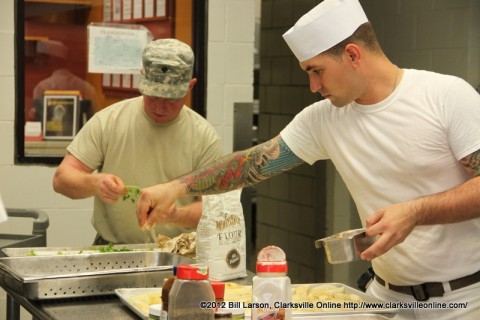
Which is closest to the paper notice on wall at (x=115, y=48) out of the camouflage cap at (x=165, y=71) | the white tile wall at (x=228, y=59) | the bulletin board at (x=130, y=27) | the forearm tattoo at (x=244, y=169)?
the bulletin board at (x=130, y=27)

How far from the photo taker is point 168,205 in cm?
307

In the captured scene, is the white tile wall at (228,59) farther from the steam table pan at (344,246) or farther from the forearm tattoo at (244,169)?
the steam table pan at (344,246)

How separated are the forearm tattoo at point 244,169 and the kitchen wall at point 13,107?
5.71ft

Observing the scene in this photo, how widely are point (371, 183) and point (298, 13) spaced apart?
388cm

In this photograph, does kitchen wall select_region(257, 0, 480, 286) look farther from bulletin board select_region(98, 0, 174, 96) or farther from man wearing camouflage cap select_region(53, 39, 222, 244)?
man wearing camouflage cap select_region(53, 39, 222, 244)

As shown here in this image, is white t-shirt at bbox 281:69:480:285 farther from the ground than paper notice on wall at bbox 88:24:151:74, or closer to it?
closer to it

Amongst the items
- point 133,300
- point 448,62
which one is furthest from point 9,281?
point 448,62

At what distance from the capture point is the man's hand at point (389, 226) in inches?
93.6

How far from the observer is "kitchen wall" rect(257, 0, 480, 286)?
526 centimetres

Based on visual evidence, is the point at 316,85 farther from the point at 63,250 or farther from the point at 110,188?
the point at 63,250

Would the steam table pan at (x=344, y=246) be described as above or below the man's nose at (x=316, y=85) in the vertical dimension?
below

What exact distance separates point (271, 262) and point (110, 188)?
4.29 feet

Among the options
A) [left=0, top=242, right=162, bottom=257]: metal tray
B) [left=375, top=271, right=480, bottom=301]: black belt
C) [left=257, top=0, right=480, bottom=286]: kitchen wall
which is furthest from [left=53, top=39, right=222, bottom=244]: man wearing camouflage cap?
[left=257, top=0, right=480, bottom=286]: kitchen wall

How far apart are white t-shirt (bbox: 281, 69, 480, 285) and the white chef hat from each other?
0.24 m
